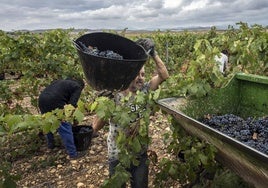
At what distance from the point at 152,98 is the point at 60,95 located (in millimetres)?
2866

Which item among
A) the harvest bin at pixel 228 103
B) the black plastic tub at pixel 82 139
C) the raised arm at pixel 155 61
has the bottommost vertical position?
the black plastic tub at pixel 82 139

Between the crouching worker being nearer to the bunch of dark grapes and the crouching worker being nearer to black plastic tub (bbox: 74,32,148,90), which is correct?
the bunch of dark grapes

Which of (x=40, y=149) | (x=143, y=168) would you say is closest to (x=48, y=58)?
(x=40, y=149)

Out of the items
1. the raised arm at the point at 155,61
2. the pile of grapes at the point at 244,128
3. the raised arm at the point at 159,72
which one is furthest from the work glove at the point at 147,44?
the pile of grapes at the point at 244,128

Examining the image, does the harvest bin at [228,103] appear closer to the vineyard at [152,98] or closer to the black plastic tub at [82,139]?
the vineyard at [152,98]

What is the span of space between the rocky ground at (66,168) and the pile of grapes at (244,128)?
1570mm

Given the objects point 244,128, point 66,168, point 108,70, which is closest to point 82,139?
point 66,168

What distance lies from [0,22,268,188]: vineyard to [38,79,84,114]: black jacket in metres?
0.45

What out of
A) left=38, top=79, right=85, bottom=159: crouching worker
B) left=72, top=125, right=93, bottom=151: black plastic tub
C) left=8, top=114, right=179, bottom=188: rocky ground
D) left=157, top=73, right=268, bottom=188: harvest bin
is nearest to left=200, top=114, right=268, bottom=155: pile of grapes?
left=157, top=73, right=268, bottom=188: harvest bin

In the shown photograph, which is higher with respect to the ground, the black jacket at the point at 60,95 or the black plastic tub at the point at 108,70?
the black plastic tub at the point at 108,70

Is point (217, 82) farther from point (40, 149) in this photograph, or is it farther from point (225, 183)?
point (40, 149)

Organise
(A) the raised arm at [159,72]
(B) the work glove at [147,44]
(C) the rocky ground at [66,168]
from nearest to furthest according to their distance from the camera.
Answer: (B) the work glove at [147,44] → (A) the raised arm at [159,72] → (C) the rocky ground at [66,168]

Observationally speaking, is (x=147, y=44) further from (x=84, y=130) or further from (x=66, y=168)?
(x=84, y=130)

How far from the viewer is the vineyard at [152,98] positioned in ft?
7.53
